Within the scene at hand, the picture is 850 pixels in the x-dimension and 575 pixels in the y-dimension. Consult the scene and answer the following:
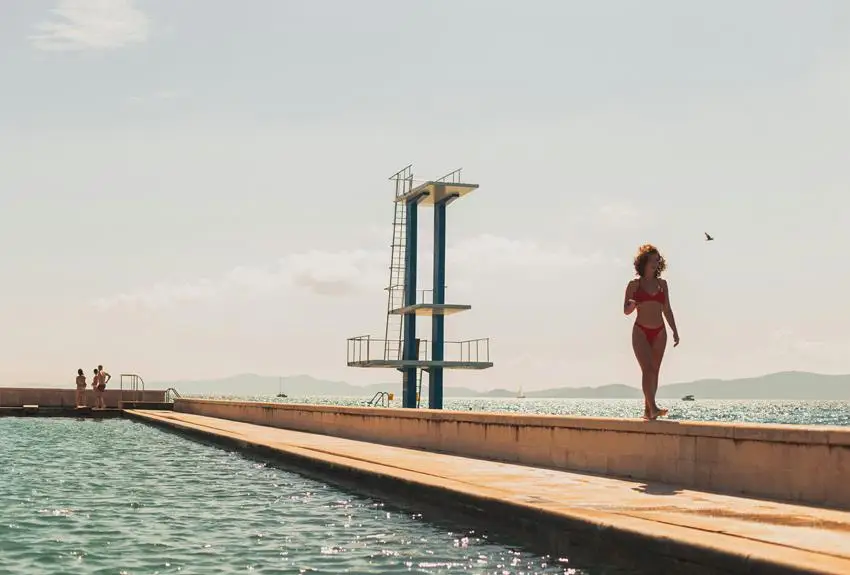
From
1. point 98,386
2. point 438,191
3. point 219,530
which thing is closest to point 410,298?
point 438,191

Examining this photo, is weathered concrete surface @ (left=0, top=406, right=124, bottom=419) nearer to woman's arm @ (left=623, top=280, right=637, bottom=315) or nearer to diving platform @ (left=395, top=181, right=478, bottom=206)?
diving platform @ (left=395, top=181, right=478, bottom=206)

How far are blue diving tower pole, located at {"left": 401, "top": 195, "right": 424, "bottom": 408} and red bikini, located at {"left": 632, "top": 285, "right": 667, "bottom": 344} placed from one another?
3430cm

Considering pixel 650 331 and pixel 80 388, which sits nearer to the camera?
pixel 650 331

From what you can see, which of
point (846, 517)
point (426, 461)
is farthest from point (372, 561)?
point (426, 461)

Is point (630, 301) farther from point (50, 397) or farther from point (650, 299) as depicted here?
point (50, 397)

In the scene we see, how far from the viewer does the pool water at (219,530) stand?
8.27 m

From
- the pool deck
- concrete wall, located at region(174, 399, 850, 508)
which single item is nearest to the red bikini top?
concrete wall, located at region(174, 399, 850, 508)

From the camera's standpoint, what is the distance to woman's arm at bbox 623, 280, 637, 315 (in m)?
11.7

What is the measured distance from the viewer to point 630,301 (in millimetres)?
11719

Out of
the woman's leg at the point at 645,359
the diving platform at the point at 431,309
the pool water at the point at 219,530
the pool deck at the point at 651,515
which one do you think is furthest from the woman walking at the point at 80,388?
the woman's leg at the point at 645,359

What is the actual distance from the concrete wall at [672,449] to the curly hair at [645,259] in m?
1.74

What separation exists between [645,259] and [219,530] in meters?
5.51

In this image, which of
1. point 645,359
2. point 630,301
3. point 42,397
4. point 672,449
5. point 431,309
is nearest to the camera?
point 672,449

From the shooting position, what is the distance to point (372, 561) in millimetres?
8414
